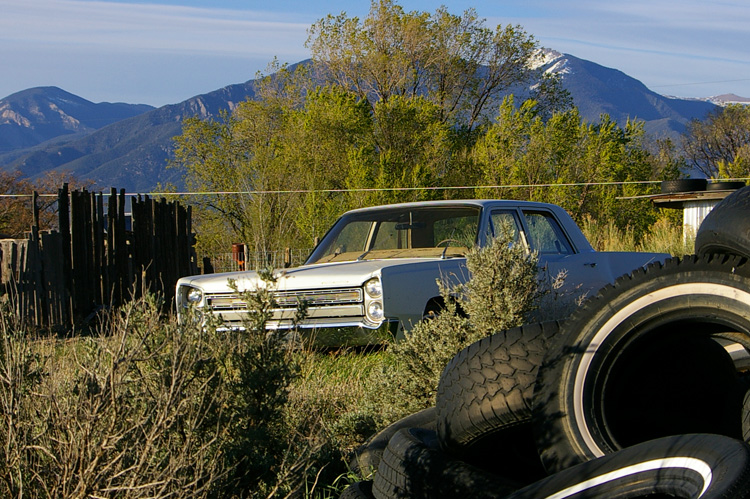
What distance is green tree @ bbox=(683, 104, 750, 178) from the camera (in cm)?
6500

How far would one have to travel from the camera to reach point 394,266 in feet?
20.2

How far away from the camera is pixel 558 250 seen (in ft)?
25.3

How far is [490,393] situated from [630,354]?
0.64 meters

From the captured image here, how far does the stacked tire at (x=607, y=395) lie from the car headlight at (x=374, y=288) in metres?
2.26

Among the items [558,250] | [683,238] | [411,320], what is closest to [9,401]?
[411,320]

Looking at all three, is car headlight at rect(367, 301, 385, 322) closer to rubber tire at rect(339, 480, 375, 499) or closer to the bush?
the bush

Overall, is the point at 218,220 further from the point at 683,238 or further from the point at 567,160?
the point at 683,238

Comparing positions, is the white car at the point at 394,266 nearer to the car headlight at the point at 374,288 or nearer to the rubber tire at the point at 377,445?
the car headlight at the point at 374,288

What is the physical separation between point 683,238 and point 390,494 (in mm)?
20199

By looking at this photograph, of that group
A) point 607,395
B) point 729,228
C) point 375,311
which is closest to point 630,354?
point 607,395

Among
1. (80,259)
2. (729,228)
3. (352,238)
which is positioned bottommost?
(80,259)

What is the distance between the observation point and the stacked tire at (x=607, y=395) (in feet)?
8.36

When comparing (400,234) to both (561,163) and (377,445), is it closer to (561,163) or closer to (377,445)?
(377,445)

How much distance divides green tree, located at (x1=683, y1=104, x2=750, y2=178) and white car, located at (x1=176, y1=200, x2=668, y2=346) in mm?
58688
